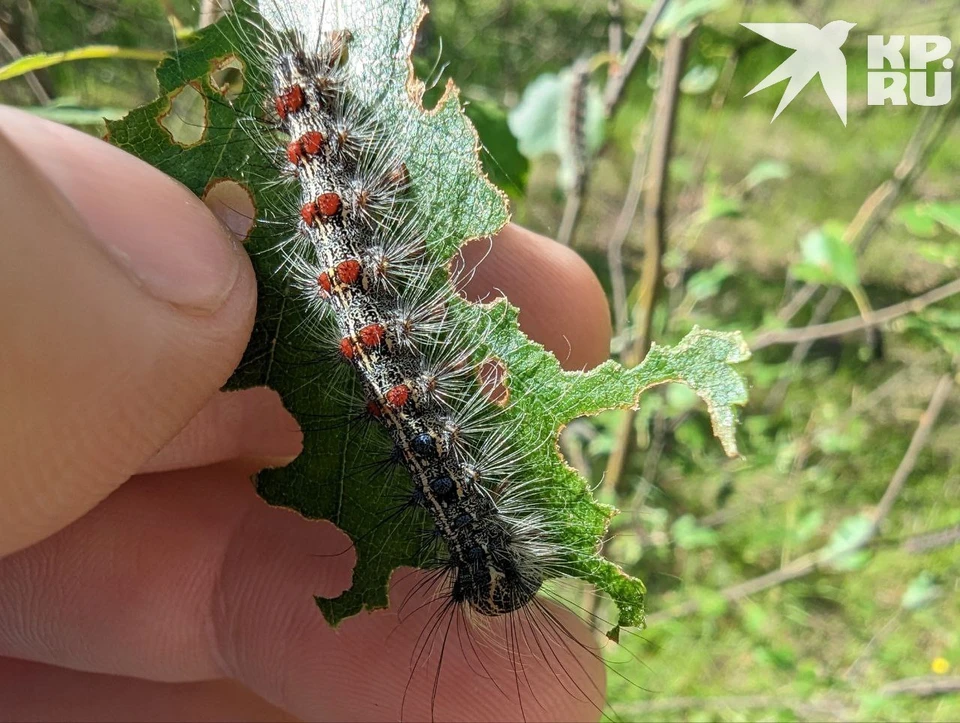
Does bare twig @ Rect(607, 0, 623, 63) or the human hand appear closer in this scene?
the human hand

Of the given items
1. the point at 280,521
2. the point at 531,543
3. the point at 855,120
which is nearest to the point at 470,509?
the point at 531,543

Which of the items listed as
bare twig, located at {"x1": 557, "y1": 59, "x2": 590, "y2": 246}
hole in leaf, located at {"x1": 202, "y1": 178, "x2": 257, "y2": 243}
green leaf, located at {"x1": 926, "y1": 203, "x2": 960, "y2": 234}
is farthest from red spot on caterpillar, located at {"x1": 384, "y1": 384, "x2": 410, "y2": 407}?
green leaf, located at {"x1": 926, "y1": 203, "x2": 960, "y2": 234}

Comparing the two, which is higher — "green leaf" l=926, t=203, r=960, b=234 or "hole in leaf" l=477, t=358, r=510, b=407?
"green leaf" l=926, t=203, r=960, b=234

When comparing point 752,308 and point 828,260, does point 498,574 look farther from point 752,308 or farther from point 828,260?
point 752,308

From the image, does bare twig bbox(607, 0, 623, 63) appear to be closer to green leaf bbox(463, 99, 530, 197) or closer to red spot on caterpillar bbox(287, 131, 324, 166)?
green leaf bbox(463, 99, 530, 197)

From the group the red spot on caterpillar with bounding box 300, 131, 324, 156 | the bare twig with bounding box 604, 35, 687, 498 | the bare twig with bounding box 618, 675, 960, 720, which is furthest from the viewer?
the bare twig with bounding box 618, 675, 960, 720

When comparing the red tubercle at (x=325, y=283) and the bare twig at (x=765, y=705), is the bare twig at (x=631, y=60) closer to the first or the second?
the red tubercle at (x=325, y=283)

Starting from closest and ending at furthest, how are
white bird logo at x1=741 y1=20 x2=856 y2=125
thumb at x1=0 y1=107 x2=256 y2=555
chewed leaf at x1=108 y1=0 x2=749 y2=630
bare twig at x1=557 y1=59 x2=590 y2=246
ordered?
thumb at x1=0 y1=107 x2=256 y2=555, chewed leaf at x1=108 y1=0 x2=749 y2=630, bare twig at x1=557 y1=59 x2=590 y2=246, white bird logo at x1=741 y1=20 x2=856 y2=125

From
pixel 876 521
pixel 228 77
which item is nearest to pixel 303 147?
pixel 228 77
